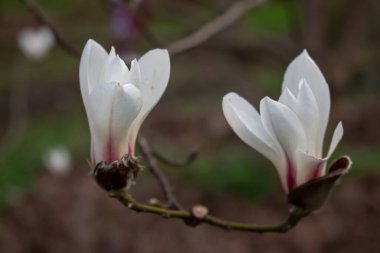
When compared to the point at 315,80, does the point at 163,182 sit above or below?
below

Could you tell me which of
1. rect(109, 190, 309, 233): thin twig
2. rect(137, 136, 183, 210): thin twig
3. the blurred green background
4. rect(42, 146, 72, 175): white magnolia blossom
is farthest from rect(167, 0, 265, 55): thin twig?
rect(42, 146, 72, 175): white magnolia blossom

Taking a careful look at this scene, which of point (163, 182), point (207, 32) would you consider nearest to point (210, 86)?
point (207, 32)

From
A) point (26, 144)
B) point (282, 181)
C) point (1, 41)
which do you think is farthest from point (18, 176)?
point (1, 41)

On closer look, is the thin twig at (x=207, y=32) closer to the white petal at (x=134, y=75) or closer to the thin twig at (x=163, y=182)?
the thin twig at (x=163, y=182)

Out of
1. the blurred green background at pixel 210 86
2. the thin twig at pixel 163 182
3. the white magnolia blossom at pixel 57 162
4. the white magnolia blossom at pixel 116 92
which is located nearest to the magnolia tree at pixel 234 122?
the white magnolia blossom at pixel 116 92

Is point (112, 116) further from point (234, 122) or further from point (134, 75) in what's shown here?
point (234, 122)

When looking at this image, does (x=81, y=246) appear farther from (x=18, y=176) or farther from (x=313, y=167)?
(x=313, y=167)
